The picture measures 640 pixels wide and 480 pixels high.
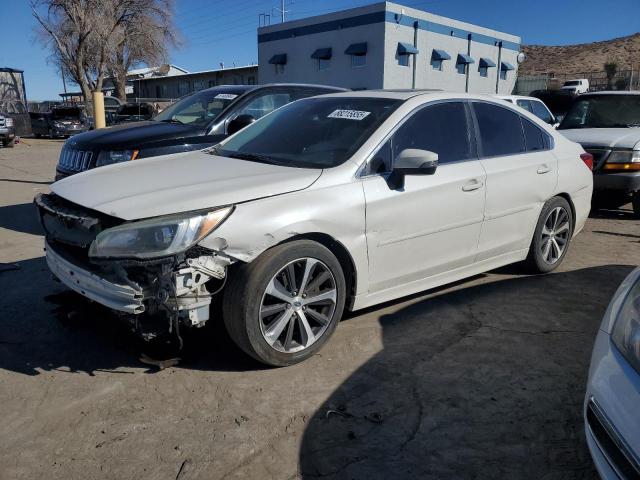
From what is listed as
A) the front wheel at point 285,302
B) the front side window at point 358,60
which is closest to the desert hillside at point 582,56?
the front side window at point 358,60

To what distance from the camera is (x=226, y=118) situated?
6.70 meters

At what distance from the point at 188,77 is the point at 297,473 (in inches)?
2030

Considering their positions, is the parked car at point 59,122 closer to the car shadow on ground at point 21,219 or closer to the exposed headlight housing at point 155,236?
the car shadow on ground at point 21,219

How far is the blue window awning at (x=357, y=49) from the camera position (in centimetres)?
2984

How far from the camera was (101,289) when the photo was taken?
9.79ft

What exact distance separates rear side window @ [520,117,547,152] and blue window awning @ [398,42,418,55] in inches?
1039

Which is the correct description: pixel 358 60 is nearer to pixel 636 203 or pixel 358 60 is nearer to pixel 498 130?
pixel 636 203

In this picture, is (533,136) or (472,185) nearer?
(472,185)

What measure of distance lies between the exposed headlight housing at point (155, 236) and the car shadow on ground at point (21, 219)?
4311mm

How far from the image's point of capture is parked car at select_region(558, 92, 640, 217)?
7324 millimetres

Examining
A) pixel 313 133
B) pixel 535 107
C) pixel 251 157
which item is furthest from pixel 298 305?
pixel 535 107

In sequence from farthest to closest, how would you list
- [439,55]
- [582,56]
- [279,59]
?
[582,56]
[279,59]
[439,55]

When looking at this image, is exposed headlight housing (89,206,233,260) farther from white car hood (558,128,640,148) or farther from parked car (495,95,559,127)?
parked car (495,95,559,127)

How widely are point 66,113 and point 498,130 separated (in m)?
26.6
